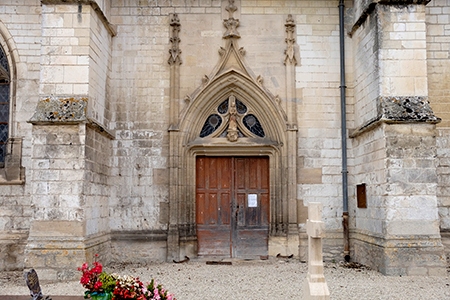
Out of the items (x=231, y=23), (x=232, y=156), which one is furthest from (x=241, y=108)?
(x=231, y=23)

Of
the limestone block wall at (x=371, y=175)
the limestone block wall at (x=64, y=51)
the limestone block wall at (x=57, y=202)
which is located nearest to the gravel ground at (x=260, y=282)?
the limestone block wall at (x=57, y=202)

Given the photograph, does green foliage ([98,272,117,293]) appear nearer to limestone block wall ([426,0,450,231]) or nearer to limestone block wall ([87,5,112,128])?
limestone block wall ([87,5,112,128])

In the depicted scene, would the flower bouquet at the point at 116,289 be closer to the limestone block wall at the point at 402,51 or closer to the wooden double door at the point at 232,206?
the wooden double door at the point at 232,206

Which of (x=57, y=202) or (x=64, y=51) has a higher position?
(x=64, y=51)

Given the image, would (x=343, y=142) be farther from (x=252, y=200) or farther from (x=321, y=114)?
(x=252, y=200)

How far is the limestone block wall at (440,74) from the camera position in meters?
8.72

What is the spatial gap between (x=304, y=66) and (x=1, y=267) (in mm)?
6816

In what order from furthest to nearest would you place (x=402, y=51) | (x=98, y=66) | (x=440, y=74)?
(x=440, y=74)
(x=98, y=66)
(x=402, y=51)

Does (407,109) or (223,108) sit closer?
(407,109)

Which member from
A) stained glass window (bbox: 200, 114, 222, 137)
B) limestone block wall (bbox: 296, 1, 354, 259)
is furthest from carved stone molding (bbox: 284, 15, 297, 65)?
stained glass window (bbox: 200, 114, 222, 137)

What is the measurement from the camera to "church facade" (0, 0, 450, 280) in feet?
26.4

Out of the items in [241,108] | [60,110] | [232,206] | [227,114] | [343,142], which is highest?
[241,108]

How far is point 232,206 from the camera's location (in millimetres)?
9133

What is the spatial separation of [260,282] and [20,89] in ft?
18.7
